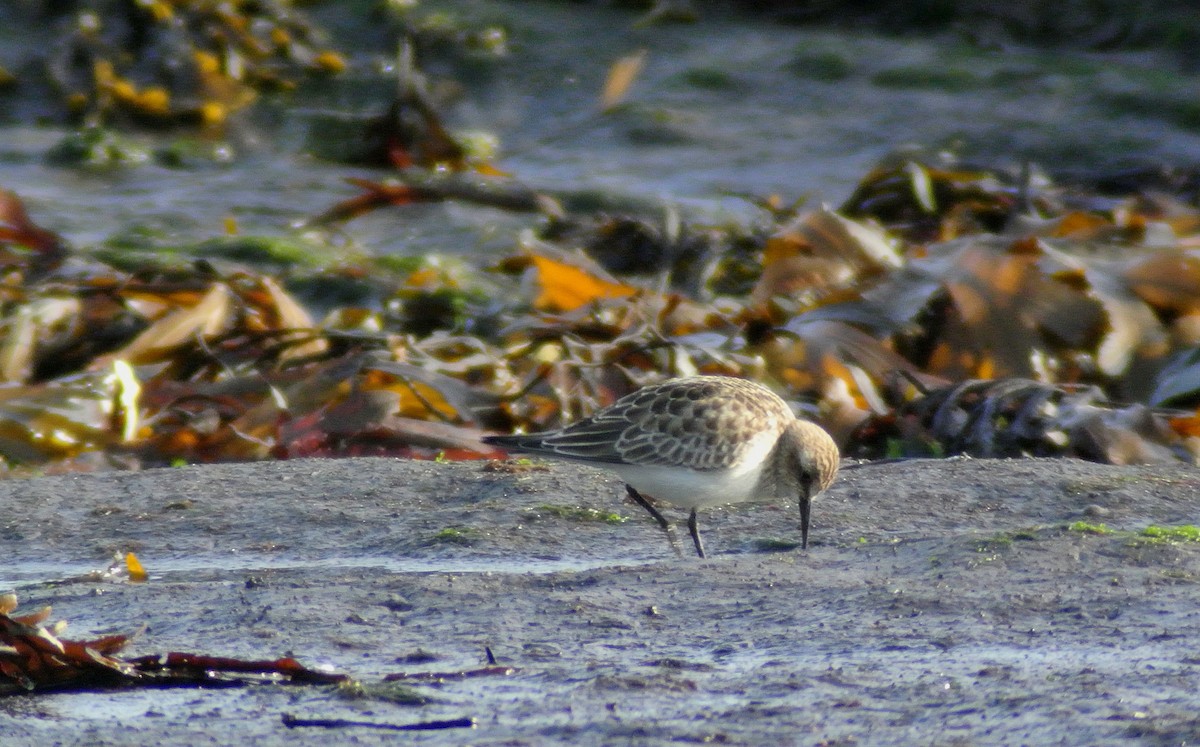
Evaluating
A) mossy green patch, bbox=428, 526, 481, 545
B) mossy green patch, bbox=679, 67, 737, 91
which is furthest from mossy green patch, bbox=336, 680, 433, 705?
mossy green patch, bbox=679, 67, 737, 91

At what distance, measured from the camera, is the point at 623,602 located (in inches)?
130

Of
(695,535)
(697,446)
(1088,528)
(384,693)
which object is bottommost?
(695,535)

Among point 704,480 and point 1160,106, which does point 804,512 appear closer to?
point 704,480

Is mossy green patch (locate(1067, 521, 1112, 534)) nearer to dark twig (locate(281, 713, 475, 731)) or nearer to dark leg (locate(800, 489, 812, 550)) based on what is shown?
dark leg (locate(800, 489, 812, 550))

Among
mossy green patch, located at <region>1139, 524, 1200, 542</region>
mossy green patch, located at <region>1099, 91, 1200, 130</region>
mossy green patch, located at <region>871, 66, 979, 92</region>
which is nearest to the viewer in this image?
mossy green patch, located at <region>1139, 524, 1200, 542</region>

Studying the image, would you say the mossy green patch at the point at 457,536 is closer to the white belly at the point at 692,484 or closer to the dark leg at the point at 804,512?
the white belly at the point at 692,484

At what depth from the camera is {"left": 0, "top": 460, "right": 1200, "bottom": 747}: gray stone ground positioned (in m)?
2.53

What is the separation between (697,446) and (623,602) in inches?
44.7

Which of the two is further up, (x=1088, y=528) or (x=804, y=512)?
(x=1088, y=528)

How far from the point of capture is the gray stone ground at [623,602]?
2527 millimetres

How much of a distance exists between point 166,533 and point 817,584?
182cm

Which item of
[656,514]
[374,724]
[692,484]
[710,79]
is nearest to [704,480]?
[692,484]

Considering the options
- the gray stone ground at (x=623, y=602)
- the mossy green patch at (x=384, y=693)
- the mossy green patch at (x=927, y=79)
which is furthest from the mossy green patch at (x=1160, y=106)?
the mossy green patch at (x=384, y=693)

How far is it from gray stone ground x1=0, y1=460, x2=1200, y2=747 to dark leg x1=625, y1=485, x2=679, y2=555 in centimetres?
5
